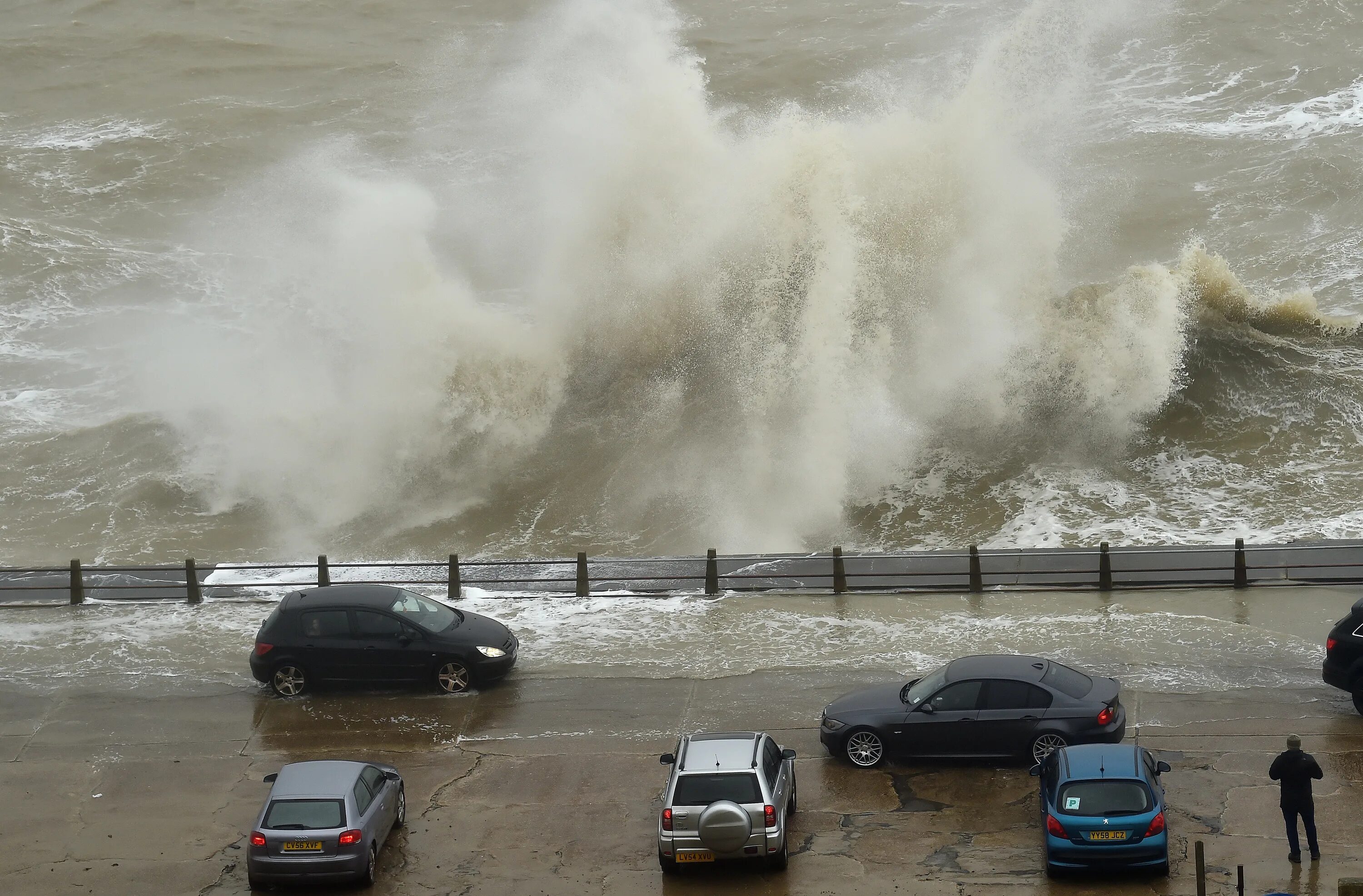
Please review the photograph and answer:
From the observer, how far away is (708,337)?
3141 centimetres

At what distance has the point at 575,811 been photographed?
14.5m

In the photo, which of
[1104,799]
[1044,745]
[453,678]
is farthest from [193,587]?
[1104,799]

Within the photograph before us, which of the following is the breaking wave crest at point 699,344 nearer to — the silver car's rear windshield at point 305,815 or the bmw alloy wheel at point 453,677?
the bmw alloy wheel at point 453,677

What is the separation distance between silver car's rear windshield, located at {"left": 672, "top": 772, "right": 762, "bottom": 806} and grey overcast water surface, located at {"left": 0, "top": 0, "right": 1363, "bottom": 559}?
1255 centimetres

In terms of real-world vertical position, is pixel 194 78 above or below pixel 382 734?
above

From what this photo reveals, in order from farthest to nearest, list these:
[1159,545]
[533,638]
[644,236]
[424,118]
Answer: [424,118]
[644,236]
[1159,545]
[533,638]

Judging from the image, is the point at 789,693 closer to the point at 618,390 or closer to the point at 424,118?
the point at 618,390

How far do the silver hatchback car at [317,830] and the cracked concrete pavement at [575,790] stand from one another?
494 mm

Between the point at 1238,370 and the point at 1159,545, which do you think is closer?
the point at 1159,545

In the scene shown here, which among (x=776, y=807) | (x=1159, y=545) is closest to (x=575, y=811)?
(x=776, y=807)

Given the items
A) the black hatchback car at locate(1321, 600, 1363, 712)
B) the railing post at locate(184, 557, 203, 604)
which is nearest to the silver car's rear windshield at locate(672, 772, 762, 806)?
the black hatchback car at locate(1321, 600, 1363, 712)

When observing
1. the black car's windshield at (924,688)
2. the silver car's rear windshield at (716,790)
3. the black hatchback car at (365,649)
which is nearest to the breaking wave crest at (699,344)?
the black hatchback car at (365,649)

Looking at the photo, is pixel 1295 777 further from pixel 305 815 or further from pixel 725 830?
pixel 305 815

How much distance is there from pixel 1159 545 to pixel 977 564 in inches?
198
